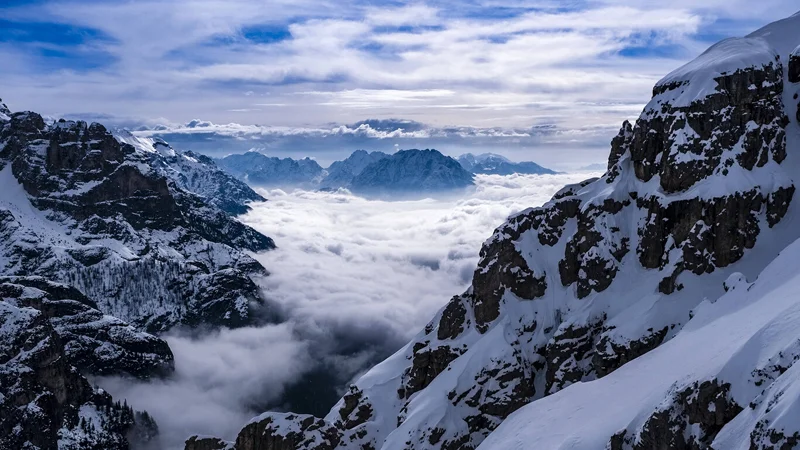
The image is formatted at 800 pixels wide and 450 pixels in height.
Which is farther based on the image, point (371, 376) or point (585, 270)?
point (371, 376)

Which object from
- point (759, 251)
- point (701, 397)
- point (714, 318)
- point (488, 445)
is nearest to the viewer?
point (701, 397)

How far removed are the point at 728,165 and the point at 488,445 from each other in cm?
6778

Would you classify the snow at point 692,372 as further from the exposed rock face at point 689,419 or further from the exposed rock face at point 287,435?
the exposed rock face at point 287,435

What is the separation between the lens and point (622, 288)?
12206 cm

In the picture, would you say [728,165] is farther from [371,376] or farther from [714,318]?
[371,376]

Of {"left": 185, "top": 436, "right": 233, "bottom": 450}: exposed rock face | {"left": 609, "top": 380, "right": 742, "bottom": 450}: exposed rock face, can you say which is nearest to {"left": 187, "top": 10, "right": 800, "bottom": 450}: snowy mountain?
{"left": 185, "top": 436, "right": 233, "bottom": 450}: exposed rock face

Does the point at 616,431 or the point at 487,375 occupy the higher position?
the point at 616,431

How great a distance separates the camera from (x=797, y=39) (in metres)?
132

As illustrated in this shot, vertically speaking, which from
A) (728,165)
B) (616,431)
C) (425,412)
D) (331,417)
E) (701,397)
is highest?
(728,165)

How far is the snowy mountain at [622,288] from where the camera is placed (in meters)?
84.2

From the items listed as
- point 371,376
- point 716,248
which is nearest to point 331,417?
point 371,376

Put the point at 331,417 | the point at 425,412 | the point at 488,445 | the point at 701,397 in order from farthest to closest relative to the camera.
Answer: the point at 331,417
the point at 425,412
the point at 488,445
the point at 701,397

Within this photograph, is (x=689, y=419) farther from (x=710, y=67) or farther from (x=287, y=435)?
(x=287, y=435)

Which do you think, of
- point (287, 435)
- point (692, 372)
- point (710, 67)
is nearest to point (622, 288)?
point (710, 67)
